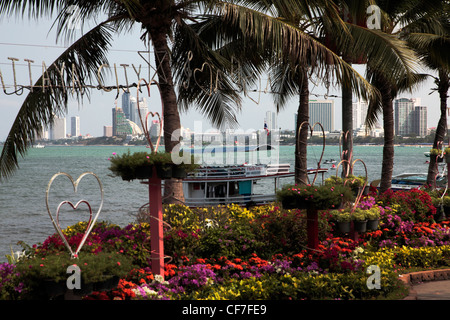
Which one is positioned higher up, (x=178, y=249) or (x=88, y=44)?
(x=88, y=44)

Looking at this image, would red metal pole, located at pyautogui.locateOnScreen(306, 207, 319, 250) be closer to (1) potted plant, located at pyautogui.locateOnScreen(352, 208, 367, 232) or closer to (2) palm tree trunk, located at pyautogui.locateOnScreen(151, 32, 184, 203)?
(1) potted plant, located at pyautogui.locateOnScreen(352, 208, 367, 232)

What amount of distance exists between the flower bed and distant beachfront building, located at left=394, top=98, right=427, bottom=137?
34.7m

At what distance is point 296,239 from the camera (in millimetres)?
9734

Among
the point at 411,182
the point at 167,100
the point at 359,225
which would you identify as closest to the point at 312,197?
the point at 359,225

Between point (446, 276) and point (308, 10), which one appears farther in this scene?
point (308, 10)

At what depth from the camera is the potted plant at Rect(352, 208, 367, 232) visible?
31.5 ft

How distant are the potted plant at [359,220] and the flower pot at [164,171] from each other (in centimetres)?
415

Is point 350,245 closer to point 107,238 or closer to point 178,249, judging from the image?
point 178,249

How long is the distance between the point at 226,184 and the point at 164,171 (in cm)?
1737

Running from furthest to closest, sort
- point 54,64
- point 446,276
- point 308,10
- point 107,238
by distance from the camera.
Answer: point 54,64 → point 308,10 → point 446,276 → point 107,238

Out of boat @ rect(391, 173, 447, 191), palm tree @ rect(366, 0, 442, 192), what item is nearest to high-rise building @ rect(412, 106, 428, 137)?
boat @ rect(391, 173, 447, 191)

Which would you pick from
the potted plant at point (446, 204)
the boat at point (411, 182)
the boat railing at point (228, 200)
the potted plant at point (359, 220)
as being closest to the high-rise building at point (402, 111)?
the boat at point (411, 182)
